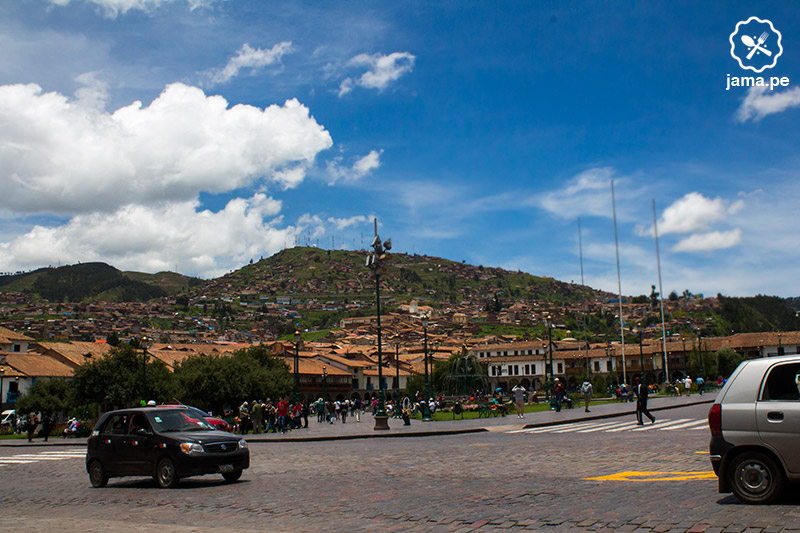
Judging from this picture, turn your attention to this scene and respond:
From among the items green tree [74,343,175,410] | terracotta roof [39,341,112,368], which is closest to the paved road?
green tree [74,343,175,410]

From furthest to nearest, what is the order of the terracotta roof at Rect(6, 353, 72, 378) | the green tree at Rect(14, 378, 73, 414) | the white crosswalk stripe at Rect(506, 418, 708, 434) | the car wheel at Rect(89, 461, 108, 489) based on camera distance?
the terracotta roof at Rect(6, 353, 72, 378) → the green tree at Rect(14, 378, 73, 414) → the white crosswalk stripe at Rect(506, 418, 708, 434) → the car wheel at Rect(89, 461, 108, 489)

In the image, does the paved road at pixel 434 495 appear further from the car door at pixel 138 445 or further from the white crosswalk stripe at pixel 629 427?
the white crosswalk stripe at pixel 629 427

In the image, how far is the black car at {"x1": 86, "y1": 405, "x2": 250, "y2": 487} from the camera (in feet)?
36.8

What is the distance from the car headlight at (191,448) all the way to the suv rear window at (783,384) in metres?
8.39

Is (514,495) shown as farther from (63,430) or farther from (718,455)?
(63,430)

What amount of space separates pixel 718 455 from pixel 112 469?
1007 cm

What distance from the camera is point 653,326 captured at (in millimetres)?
193250

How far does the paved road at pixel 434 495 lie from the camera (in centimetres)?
693

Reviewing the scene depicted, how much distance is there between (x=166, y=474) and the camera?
37.3 feet

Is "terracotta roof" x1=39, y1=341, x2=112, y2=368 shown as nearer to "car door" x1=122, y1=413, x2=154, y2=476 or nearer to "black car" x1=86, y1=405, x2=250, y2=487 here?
"black car" x1=86, y1=405, x2=250, y2=487

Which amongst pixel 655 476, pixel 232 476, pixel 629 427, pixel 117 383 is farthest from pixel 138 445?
pixel 117 383

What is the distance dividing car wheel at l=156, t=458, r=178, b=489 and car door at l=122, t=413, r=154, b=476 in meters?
0.22

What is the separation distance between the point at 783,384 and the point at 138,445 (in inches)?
395

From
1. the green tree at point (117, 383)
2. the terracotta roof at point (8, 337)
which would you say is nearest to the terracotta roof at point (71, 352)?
the terracotta roof at point (8, 337)
